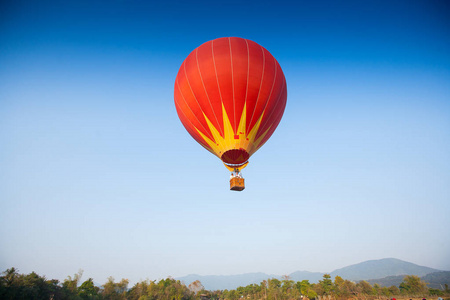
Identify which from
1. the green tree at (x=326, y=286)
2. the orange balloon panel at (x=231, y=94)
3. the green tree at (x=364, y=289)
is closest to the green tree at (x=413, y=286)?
the green tree at (x=364, y=289)

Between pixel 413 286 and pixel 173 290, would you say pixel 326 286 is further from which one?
pixel 173 290

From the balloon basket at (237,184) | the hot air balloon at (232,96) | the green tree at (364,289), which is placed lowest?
the green tree at (364,289)

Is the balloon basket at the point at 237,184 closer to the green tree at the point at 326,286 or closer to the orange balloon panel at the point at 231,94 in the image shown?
the orange balloon panel at the point at 231,94

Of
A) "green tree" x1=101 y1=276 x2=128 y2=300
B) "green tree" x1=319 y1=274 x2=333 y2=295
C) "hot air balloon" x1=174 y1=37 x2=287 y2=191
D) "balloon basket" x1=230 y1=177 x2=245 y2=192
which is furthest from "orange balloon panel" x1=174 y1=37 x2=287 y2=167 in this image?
"green tree" x1=319 y1=274 x2=333 y2=295

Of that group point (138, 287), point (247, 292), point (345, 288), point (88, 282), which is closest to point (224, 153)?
point (88, 282)

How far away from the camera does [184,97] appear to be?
16.2 metres

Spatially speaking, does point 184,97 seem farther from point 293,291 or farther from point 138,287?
point 293,291

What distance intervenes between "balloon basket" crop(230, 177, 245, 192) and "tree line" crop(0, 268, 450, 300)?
17.4m

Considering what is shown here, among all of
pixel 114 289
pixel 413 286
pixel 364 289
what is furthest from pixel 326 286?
pixel 114 289

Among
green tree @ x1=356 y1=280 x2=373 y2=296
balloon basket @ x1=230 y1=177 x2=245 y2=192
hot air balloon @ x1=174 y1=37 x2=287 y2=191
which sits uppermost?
hot air balloon @ x1=174 y1=37 x2=287 y2=191

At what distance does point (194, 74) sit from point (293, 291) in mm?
52802

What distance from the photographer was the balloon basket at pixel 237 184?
49.9ft

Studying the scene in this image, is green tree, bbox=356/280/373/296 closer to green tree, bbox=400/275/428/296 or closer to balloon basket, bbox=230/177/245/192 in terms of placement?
green tree, bbox=400/275/428/296

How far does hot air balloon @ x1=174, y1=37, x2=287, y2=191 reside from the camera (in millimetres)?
14953
